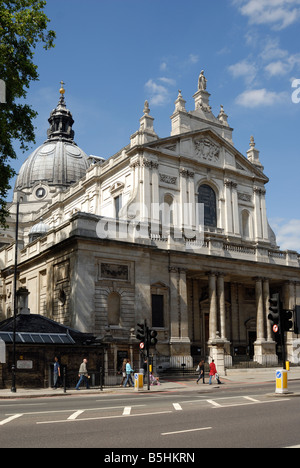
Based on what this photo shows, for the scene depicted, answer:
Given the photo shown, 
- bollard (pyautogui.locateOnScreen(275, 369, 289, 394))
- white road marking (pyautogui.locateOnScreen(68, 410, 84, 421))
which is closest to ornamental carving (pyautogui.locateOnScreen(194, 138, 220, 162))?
bollard (pyautogui.locateOnScreen(275, 369, 289, 394))

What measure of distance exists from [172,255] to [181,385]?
37.0ft

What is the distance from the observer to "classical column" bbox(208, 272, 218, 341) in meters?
38.8

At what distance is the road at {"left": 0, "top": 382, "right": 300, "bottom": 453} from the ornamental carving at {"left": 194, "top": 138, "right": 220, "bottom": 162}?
3374 cm

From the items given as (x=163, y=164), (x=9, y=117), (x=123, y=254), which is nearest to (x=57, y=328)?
(x=123, y=254)

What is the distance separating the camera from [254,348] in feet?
138

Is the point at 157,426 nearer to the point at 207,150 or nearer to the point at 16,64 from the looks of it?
the point at 16,64

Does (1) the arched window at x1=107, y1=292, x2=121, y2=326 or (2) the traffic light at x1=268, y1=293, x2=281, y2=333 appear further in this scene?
(1) the arched window at x1=107, y1=292, x2=121, y2=326

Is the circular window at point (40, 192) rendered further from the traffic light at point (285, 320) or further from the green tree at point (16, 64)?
the traffic light at point (285, 320)

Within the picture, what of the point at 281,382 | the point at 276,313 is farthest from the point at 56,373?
the point at 276,313

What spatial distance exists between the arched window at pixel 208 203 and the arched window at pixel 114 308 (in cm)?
1467

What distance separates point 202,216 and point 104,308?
15.9 meters

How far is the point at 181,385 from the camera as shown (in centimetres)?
2942

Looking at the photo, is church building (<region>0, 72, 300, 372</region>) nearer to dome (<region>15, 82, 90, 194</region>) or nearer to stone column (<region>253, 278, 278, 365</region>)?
stone column (<region>253, 278, 278, 365</region>)
